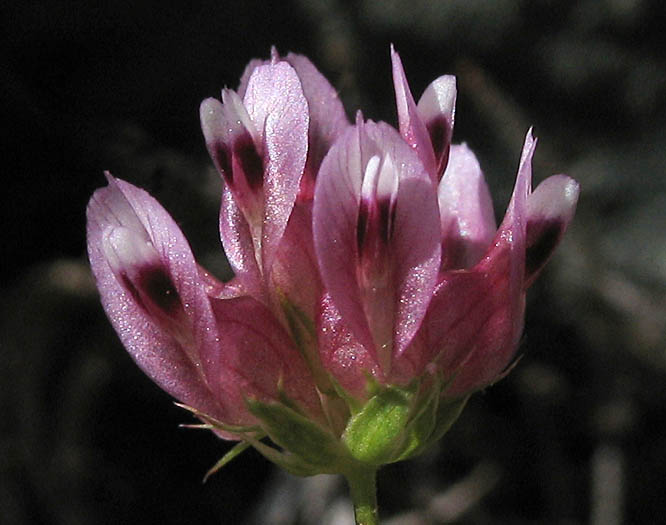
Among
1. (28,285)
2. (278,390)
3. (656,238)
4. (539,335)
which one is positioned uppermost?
(278,390)

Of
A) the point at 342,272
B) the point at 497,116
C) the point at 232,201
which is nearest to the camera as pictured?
the point at 342,272

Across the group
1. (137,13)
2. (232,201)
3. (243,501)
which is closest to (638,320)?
(243,501)

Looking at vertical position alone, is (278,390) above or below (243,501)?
above

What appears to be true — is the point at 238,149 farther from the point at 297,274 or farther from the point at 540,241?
the point at 540,241

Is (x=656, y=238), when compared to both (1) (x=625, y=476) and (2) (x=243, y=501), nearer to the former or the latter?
(1) (x=625, y=476)

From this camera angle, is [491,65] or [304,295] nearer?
[304,295]

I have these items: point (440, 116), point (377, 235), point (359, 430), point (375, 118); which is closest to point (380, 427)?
point (359, 430)
